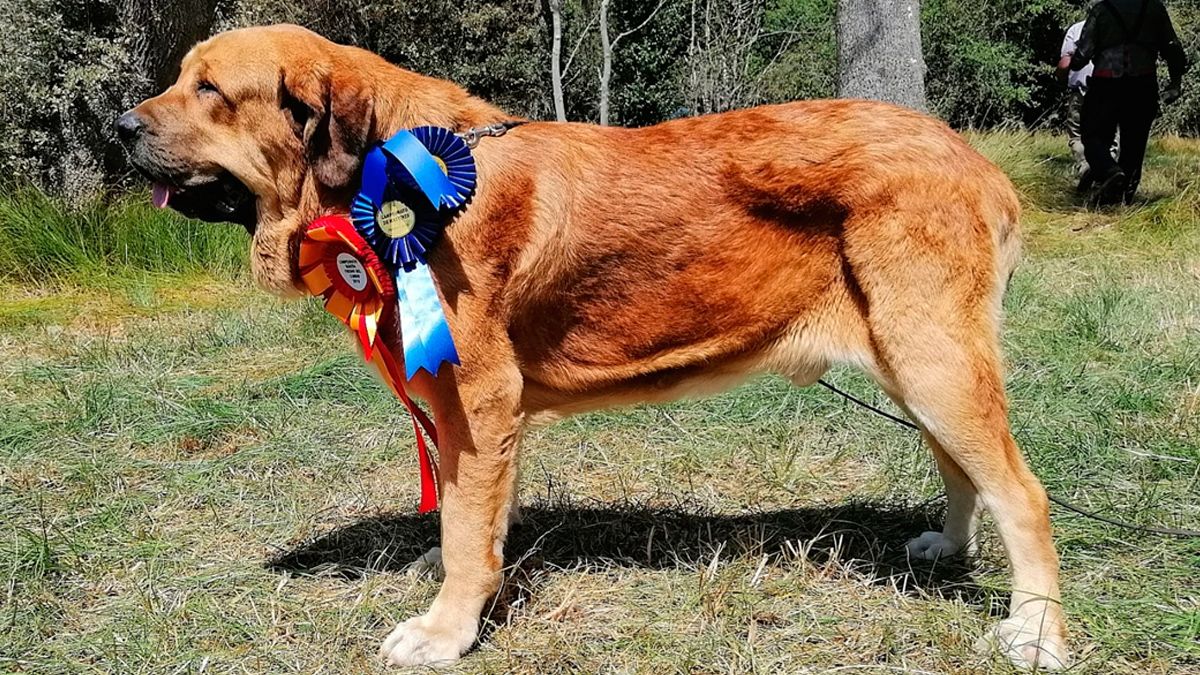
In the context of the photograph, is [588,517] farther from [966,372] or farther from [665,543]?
[966,372]

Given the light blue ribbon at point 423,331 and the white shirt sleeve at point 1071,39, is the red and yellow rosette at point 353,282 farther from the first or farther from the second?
the white shirt sleeve at point 1071,39

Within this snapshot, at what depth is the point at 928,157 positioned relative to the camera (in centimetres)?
313

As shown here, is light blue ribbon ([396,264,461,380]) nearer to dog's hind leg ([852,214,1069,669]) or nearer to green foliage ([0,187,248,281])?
dog's hind leg ([852,214,1069,669])

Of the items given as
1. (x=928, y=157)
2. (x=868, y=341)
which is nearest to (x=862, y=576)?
(x=868, y=341)

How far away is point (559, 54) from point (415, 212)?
54.8 feet

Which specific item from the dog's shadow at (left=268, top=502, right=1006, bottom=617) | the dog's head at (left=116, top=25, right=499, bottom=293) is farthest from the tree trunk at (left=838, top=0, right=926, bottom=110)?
the dog's head at (left=116, top=25, right=499, bottom=293)

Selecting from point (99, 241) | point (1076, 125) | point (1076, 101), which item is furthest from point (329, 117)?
point (1076, 125)

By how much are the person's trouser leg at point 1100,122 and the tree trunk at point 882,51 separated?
4.09 metres

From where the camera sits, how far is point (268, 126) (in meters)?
3.06

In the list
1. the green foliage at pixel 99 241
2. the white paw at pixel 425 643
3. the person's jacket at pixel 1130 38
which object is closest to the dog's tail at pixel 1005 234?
the white paw at pixel 425 643

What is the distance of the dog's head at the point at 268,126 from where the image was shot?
3029 mm

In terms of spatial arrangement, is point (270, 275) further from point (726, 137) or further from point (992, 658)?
point (992, 658)

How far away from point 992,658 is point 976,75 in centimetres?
2735

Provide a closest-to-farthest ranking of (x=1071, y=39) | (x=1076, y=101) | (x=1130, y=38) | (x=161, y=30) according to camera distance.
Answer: (x=161, y=30), (x=1130, y=38), (x=1076, y=101), (x=1071, y=39)
